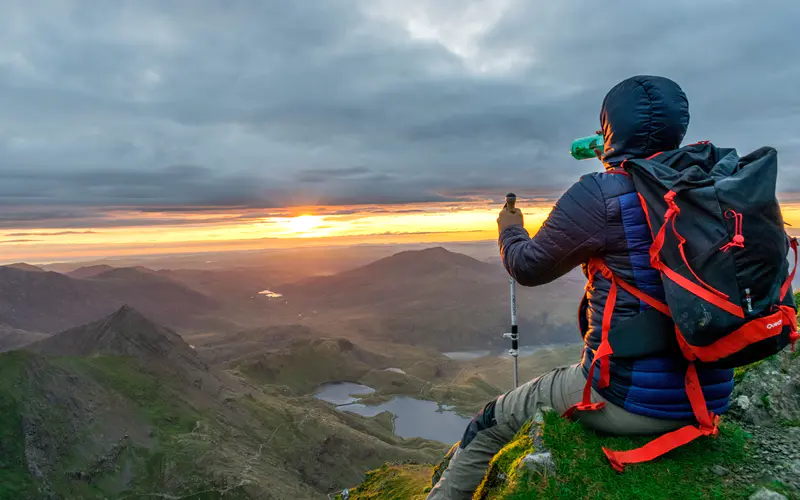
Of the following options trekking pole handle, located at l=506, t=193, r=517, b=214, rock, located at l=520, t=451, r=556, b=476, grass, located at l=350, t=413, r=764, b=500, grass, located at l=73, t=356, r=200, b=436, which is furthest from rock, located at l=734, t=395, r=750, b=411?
grass, located at l=73, t=356, r=200, b=436

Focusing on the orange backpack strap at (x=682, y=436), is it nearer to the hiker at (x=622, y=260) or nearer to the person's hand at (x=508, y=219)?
the hiker at (x=622, y=260)

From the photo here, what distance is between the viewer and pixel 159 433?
117188 mm

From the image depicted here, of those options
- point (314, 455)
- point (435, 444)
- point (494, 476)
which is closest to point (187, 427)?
point (314, 455)

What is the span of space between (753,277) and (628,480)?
2.72m

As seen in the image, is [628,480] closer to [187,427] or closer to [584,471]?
[584,471]

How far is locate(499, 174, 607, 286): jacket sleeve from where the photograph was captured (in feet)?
15.0

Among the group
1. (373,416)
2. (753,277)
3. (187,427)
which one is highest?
(753,277)

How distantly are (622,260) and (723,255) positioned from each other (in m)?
0.89

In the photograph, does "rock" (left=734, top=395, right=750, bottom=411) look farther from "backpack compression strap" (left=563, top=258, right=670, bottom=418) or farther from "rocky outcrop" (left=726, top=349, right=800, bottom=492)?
"backpack compression strap" (left=563, top=258, right=670, bottom=418)

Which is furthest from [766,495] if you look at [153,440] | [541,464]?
[153,440]

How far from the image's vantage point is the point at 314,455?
127500 mm

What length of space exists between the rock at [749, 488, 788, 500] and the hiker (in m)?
1.03

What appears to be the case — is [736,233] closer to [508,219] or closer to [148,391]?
[508,219]

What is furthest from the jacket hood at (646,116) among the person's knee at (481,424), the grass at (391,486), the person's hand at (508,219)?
the grass at (391,486)
